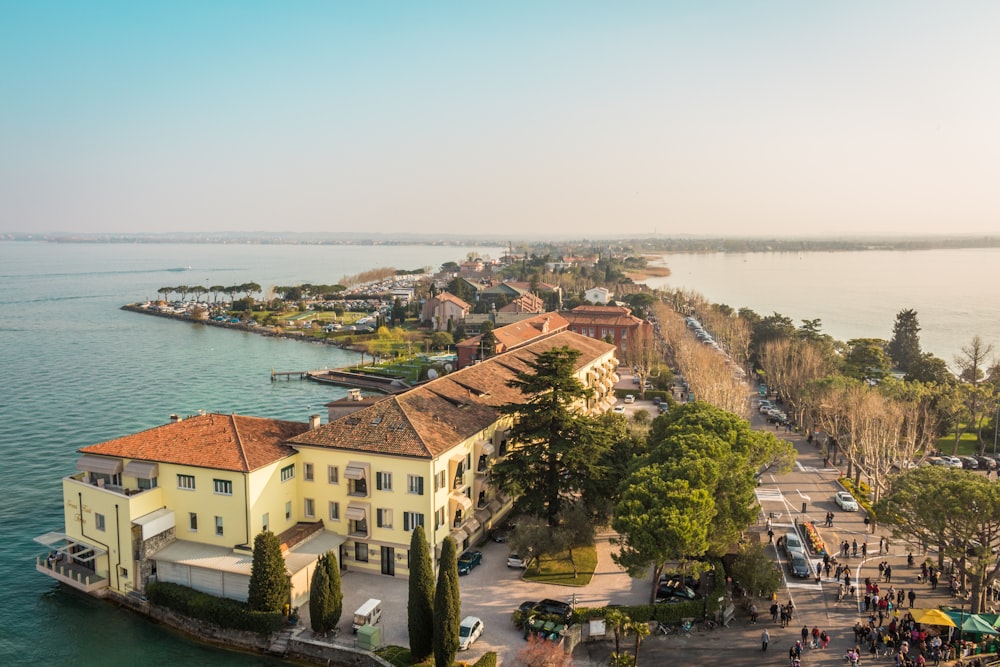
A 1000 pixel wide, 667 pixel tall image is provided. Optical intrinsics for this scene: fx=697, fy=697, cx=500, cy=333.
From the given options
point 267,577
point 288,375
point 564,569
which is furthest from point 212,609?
point 288,375

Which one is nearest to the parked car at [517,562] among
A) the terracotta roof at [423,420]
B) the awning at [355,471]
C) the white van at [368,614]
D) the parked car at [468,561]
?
the parked car at [468,561]

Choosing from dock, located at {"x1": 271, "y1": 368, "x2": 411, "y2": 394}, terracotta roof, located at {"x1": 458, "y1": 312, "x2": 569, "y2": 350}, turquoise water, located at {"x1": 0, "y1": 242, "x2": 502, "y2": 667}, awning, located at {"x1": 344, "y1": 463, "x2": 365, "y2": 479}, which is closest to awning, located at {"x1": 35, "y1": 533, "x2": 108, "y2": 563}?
turquoise water, located at {"x1": 0, "y1": 242, "x2": 502, "y2": 667}

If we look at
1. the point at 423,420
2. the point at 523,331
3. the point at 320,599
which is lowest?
the point at 320,599

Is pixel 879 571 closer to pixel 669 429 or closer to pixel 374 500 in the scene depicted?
pixel 669 429

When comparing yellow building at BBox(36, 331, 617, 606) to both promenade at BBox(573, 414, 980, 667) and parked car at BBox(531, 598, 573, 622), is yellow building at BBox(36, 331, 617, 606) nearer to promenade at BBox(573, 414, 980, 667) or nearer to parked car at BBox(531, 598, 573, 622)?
parked car at BBox(531, 598, 573, 622)

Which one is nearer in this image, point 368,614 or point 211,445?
point 368,614

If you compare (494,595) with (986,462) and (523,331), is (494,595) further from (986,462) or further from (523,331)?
(523,331)
